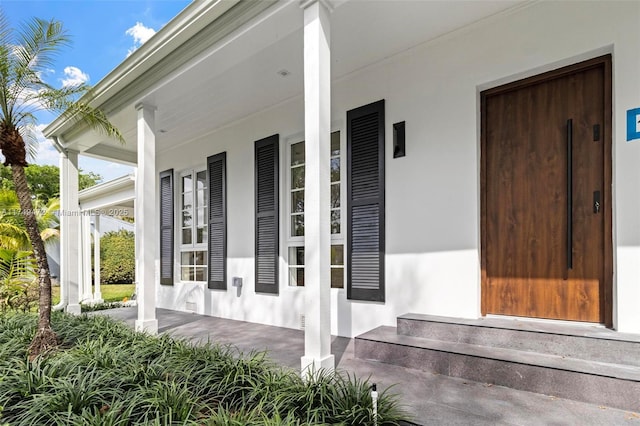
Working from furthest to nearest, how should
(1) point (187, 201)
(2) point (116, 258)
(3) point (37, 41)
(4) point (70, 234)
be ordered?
(2) point (116, 258) < (1) point (187, 201) < (4) point (70, 234) < (3) point (37, 41)

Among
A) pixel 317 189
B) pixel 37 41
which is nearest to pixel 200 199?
pixel 37 41

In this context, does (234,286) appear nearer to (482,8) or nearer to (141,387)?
(141,387)

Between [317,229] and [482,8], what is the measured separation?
2485 mm

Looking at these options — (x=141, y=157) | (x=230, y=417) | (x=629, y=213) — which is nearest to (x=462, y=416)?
(x=230, y=417)

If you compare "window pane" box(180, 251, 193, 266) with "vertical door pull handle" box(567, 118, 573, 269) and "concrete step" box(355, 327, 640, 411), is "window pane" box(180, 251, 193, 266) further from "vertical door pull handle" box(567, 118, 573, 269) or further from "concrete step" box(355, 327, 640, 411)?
"vertical door pull handle" box(567, 118, 573, 269)

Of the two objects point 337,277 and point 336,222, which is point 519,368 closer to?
point 337,277

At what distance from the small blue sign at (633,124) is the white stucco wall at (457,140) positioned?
0.10 feet

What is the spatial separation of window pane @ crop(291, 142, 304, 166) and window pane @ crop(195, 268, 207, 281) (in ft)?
9.17

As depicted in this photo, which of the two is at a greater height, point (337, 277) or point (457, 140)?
point (457, 140)

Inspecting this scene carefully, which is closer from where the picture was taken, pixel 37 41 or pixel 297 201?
pixel 37 41

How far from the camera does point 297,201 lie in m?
5.11

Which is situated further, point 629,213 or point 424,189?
point 424,189

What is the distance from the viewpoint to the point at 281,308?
197 inches

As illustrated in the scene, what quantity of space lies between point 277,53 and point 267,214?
2.24 m
